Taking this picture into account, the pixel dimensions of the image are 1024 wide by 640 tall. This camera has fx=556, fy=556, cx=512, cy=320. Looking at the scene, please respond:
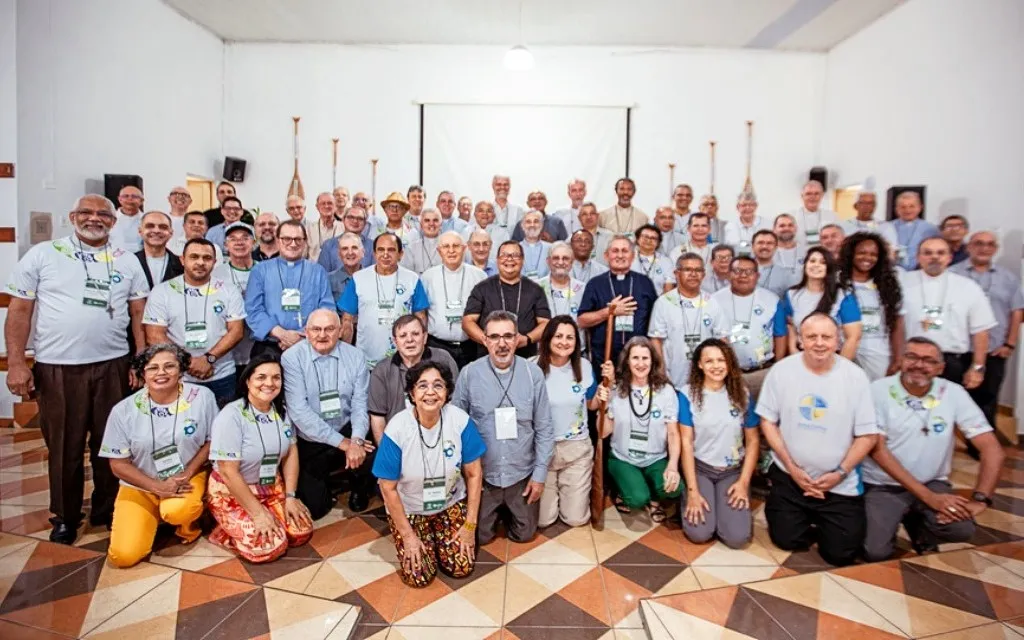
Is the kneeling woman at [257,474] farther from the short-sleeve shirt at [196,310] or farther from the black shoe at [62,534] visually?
the black shoe at [62,534]

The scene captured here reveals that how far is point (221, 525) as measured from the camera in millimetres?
2799

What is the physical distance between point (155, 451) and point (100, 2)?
5.35 metres

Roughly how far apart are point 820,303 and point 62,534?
4459mm

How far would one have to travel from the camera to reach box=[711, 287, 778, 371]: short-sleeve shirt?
3.57 meters

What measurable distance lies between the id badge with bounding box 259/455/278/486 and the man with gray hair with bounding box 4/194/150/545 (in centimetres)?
90

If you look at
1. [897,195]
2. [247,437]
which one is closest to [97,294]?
[247,437]

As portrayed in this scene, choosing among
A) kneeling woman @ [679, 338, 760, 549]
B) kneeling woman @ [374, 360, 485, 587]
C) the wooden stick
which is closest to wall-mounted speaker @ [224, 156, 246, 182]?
kneeling woman @ [374, 360, 485, 587]

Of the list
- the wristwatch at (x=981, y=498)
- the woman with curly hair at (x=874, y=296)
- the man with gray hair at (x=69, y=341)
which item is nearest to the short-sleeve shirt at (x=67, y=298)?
the man with gray hair at (x=69, y=341)

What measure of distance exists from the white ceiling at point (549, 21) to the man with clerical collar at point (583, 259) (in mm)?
3577

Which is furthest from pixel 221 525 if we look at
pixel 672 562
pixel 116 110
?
pixel 116 110

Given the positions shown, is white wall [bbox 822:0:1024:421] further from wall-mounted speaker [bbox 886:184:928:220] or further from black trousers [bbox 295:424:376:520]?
black trousers [bbox 295:424:376:520]

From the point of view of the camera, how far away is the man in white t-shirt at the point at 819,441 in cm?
271

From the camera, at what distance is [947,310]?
3746mm

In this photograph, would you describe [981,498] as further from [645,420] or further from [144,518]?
[144,518]
